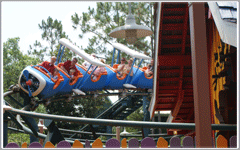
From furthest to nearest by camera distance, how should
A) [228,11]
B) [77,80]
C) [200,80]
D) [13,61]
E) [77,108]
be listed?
[13,61]
[77,108]
[77,80]
[228,11]
[200,80]

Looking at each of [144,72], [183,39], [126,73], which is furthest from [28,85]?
[183,39]

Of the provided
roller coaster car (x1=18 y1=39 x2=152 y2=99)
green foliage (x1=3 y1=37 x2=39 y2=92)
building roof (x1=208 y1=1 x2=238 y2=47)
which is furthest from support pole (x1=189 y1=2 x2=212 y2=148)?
green foliage (x1=3 y1=37 x2=39 y2=92)

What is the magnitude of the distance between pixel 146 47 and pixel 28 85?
12.8 meters

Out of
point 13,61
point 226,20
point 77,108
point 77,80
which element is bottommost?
point 77,108

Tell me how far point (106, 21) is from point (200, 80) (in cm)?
1948

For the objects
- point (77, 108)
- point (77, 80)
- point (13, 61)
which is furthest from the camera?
point (13, 61)

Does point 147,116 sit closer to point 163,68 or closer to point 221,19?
point 163,68

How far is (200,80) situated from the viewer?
8.49 feet

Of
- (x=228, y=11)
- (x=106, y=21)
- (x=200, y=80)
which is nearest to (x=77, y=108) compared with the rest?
(x=106, y=21)

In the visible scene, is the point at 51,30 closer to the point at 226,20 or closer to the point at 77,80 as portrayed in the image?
the point at 77,80

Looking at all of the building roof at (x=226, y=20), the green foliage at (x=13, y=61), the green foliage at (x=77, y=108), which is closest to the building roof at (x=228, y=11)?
the building roof at (x=226, y=20)

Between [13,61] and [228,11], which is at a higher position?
[13,61]

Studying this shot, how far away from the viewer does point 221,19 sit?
3.14m

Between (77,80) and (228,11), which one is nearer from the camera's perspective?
(228,11)
